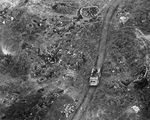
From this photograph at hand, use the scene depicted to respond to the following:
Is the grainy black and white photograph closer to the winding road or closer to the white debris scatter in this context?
the winding road

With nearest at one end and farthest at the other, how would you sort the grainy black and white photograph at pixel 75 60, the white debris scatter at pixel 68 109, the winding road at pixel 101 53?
the winding road at pixel 101 53, the white debris scatter at pixel 68 109, the grainy black and white photograph at pixel 75 60

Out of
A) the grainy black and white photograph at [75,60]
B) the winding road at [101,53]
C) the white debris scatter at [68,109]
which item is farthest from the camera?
the grainy black and white photograph at [75,60]

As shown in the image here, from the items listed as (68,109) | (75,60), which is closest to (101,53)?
→ (75,60)

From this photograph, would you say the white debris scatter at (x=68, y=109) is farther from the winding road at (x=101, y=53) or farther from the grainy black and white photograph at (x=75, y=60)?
the winding road at (x=101, y=53)

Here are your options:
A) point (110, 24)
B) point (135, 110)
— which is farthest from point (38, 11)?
point (135, 110)

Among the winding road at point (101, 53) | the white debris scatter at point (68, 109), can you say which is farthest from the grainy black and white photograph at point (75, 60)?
the white debris scatter at point (68, 109)

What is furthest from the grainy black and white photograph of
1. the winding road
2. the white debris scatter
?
the white debris scatter

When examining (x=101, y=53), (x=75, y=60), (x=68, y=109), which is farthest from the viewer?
(x=101, y=53)

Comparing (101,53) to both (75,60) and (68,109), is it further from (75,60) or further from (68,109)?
(68,109)
